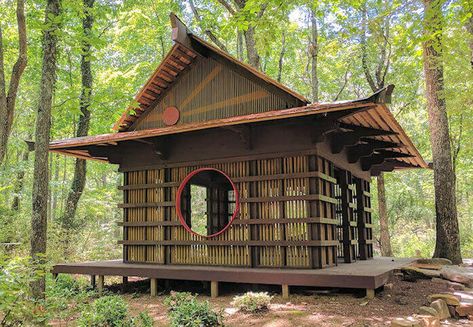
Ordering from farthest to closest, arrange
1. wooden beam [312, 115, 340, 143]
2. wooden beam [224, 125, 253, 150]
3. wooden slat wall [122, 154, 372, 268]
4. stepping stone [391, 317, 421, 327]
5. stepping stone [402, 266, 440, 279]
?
1. stepping stone [402, 266, 440, 279]
2. wooden beam [224, 125, 253, 150]
3. wooden slat wall [122, 154, 372, 268]
4. wooden beam [312, 115, 340, 143]
5. stepping stone [391, 317, 421, 327]

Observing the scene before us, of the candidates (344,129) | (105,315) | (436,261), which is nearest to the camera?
(105,315)

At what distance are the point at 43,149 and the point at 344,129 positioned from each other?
17.7 feet

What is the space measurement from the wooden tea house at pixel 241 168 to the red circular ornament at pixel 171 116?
1.0 inches

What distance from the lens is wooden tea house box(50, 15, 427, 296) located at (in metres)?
7.54

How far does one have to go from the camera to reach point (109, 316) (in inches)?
218

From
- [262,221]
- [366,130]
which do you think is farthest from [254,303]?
[366,130]

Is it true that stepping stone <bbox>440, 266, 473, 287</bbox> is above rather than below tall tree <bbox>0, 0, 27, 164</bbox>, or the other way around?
below

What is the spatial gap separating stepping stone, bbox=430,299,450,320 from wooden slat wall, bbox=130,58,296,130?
163 inches

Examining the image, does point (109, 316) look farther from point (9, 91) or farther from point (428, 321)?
point (9, 91)

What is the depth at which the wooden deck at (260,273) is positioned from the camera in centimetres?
652

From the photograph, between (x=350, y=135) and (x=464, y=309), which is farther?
(x=350, y=135)

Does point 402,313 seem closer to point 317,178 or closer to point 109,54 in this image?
point 317,178

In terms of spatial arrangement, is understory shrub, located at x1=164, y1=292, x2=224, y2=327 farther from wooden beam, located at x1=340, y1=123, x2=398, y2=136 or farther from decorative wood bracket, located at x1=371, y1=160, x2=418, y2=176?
decorative wood bracket, located at x1=371, y1=160, x2=418, y2=176

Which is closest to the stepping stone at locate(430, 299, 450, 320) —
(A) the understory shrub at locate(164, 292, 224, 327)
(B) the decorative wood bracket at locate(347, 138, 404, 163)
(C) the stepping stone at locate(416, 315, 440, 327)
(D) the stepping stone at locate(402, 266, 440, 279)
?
(C) the stepping stone at locate(416, 315, 440, 327)
